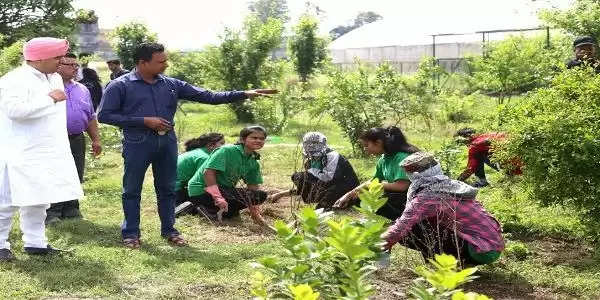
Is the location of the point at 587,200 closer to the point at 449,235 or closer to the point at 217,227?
the point at 449,235

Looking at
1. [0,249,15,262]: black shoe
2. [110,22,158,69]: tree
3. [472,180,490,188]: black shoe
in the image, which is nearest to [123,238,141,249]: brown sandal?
[0,249,15,262]: black shoe

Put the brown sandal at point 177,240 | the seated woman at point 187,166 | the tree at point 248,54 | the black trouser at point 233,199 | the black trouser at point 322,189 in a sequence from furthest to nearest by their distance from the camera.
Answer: the tree at point 248,54
the seated woman at point 187,166
the black trouser at point 322,189
the black trouser at point 233,199
the brown sandal at point 177,240

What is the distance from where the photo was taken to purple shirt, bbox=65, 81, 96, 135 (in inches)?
224

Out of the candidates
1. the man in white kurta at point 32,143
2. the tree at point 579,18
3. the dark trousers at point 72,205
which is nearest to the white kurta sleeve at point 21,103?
the man in white kurta at point 32,143

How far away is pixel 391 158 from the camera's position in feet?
17.1

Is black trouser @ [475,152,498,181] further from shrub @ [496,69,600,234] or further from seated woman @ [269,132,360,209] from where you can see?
shrub @ [496,69,600,234]

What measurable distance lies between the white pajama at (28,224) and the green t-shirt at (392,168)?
2.35 m

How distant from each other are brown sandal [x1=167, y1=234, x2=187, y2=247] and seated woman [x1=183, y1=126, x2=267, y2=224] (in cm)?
49

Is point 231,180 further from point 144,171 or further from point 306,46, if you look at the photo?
point 306,46

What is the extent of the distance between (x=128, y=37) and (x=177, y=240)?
48.3ft


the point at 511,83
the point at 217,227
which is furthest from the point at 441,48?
the point at 217,227

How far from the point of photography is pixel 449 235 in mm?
4250

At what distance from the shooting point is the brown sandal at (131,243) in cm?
493

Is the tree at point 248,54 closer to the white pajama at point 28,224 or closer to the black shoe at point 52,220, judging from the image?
the black shoe at point 52,220
